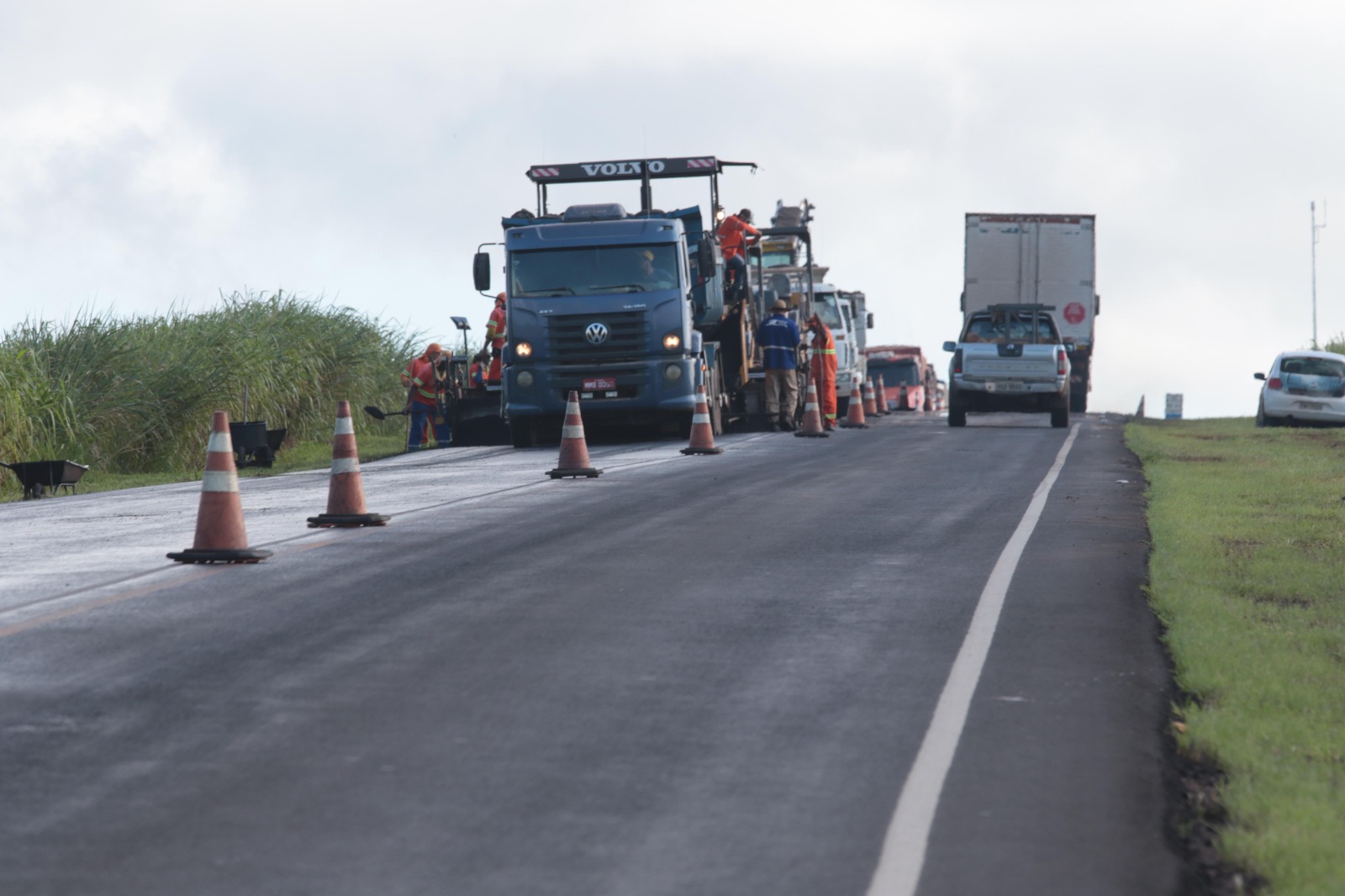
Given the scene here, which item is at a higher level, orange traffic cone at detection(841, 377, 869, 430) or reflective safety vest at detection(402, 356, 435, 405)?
reflective safety vest at detection(402, 356, 435, 405)

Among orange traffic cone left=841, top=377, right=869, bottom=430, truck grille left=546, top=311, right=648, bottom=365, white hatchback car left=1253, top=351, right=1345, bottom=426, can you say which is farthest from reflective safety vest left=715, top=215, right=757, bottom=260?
white hatchback car left=1253, top=351, right=1345, bottom=426

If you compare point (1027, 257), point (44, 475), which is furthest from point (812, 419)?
point (1027, 257)

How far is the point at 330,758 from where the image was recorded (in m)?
5.70

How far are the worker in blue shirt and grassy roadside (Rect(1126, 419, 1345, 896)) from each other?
10.9 m

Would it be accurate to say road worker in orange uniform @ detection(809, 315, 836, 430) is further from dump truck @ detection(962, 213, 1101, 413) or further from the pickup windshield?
dump truck @ detection(962, 213, 1101, 413)

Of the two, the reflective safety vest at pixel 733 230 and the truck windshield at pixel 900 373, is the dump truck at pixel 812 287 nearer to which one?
the reflective safety vest at pixel 733 230

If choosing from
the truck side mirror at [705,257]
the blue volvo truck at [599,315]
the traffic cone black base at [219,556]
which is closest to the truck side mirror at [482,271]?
the blue volvo truck at [599,315]

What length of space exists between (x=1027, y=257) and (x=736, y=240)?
12822 millimetres

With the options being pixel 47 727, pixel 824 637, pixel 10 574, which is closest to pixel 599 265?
pixel 10 574

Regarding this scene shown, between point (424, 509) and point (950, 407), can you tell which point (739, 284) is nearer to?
point (950, 407)

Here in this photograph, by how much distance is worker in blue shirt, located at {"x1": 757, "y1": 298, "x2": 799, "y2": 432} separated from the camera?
89.8 ft

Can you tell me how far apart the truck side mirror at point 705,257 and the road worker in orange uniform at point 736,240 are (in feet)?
6.92

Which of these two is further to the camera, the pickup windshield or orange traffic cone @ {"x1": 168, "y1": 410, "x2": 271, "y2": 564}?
the pickup windshield

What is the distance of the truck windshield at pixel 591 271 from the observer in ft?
77.0
